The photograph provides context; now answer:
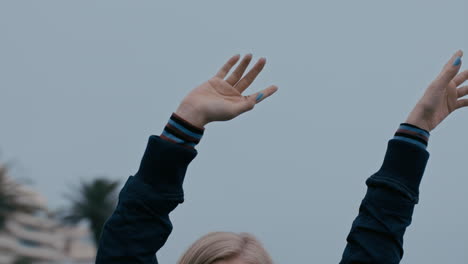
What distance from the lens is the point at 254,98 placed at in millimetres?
2633

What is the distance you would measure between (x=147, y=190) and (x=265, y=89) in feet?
1.72

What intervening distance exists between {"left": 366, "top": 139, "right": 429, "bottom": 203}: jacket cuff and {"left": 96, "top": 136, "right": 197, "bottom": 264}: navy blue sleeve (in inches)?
22.5

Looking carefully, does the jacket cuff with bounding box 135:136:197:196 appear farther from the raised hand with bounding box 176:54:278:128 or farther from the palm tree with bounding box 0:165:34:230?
the palm tree with bounding box 0:165:34:230

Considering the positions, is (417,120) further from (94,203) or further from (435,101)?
(94,203)

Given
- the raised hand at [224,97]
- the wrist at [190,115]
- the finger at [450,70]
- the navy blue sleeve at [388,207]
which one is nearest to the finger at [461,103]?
the finger at [450,70]

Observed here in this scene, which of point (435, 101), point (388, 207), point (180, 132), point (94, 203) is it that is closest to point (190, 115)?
point (180, 132)

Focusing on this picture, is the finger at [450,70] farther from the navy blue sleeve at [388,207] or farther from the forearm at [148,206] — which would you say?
the forearm at [148,206]

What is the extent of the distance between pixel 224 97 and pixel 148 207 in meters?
0.44

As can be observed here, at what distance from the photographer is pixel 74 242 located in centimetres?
10269

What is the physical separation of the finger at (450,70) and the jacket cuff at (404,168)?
0.24m

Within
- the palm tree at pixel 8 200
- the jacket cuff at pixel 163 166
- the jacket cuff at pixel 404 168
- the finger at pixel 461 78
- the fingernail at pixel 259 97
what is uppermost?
the finger at pixel 461 78

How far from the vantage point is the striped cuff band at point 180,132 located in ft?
8.27

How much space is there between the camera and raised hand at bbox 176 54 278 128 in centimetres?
254

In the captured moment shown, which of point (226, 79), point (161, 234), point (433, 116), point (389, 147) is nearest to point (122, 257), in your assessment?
point (161, 234)
